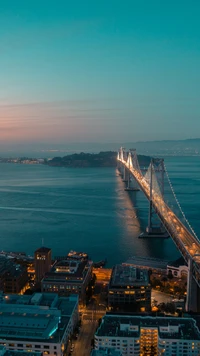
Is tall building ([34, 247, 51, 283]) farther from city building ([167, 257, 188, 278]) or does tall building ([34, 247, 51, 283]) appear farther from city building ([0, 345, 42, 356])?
city building ([0, 345, 42, 356])

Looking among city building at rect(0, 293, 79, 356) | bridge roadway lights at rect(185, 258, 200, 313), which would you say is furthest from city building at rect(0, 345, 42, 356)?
bridge roadway lights at rect(185, 258, 200, 313)

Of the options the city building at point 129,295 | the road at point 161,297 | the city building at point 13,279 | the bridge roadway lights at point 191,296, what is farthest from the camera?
the city building at point 13,279

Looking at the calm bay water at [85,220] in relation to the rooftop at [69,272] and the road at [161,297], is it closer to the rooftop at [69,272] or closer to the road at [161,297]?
the rooftop at [69,272]

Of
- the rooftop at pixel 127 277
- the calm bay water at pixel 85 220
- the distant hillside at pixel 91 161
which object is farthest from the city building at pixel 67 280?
the distant hillside at pixel 91 161

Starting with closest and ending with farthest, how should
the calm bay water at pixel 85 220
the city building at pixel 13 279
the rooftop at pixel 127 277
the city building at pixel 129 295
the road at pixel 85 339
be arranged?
the road at pixel 85 339
the city building at pixel 129 295
the rooftop at pixel 127 277
the city building at pixel 13 279
the calm bay water at pixel 85 220

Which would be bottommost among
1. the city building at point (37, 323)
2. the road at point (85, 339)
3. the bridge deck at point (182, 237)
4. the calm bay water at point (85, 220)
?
the road at point (85, 339)

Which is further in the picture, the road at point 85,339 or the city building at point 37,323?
the road at point 85,339

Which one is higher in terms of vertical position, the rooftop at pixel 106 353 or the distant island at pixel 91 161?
the distant island at pixel 91 161
